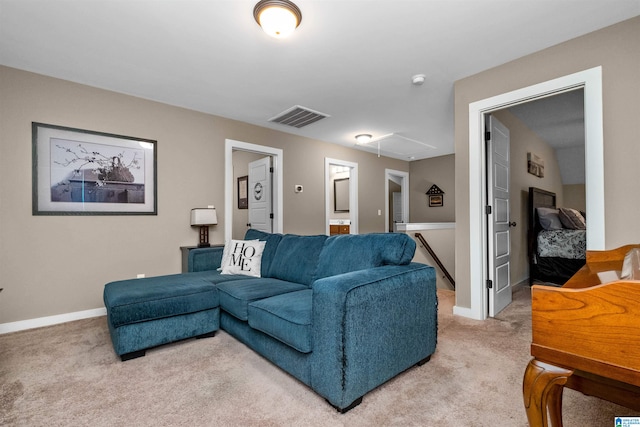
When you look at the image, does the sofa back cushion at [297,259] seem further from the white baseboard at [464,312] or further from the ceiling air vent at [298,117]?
the ceiling air vent at [298,117]

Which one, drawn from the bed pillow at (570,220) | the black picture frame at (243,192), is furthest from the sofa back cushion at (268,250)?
→ the bed pillow at (570,220)

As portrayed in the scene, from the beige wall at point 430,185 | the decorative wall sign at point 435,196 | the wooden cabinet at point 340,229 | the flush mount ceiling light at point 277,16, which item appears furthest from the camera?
the decorative wall sign at point 435,196

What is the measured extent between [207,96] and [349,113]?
5.93 ft

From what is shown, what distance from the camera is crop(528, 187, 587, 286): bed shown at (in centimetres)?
404

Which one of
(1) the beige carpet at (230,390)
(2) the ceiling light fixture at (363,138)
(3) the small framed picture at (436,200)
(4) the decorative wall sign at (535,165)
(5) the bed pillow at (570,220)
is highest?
(2) the ceiling light fixture at (363,138)

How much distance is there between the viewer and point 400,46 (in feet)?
8.25

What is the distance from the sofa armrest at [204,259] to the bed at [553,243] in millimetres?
4457

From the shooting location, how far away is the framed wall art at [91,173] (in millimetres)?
2938

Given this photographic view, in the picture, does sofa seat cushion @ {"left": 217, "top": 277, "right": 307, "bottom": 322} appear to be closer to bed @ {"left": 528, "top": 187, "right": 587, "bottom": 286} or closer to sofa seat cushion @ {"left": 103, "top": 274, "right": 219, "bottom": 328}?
sofa seat cushion @ {"left": 103, "top": 274, "right": 219, "bottom": 328}

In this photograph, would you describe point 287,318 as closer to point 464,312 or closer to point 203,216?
point 464,312

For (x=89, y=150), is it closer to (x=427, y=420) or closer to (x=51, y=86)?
(x=51, y=86)

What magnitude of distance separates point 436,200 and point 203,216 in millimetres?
5183

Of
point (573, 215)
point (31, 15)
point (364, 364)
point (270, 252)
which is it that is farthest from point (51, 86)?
point (573, 215)

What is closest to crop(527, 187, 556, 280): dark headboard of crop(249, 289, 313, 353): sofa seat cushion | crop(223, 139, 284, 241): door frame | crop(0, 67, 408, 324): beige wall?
crop(223, 139, 284, 241): door frame
